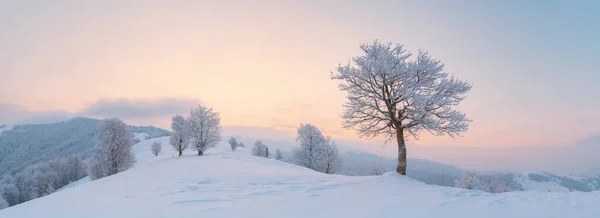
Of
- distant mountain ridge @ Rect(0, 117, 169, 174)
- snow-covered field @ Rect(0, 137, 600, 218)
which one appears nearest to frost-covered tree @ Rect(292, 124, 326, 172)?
snow-covered field @ Rect(0, 137, 600, 218)

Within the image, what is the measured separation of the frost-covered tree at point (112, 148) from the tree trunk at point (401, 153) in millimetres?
42124

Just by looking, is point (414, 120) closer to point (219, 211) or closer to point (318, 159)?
point (219, 211)

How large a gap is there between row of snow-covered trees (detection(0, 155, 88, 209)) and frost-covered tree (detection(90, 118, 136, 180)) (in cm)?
3967

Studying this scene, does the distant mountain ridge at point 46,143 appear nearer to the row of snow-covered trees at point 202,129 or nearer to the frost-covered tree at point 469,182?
the row of snow-covered trees at point 202,129

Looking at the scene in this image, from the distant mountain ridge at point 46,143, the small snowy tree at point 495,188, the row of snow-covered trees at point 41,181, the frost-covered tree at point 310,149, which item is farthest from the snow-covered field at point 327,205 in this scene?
the distant mountain ridge at point 46,143

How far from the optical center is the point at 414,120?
16.2 m

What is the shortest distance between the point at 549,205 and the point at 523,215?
1.42m

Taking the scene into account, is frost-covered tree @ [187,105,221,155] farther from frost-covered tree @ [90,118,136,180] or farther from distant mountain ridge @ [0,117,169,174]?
distant mountain ridge @ [0,117,169,174]

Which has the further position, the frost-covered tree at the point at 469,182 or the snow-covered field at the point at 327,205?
the frost-covered tree at the point at 469,182

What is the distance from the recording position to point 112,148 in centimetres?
4100

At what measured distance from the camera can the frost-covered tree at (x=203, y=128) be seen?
4631cm

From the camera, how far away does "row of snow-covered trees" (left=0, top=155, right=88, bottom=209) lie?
67438mm

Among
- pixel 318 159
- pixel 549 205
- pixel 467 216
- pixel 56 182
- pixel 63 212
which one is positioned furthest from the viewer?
pixel 56 182

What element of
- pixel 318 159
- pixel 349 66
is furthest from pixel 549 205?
pixel 318 159
